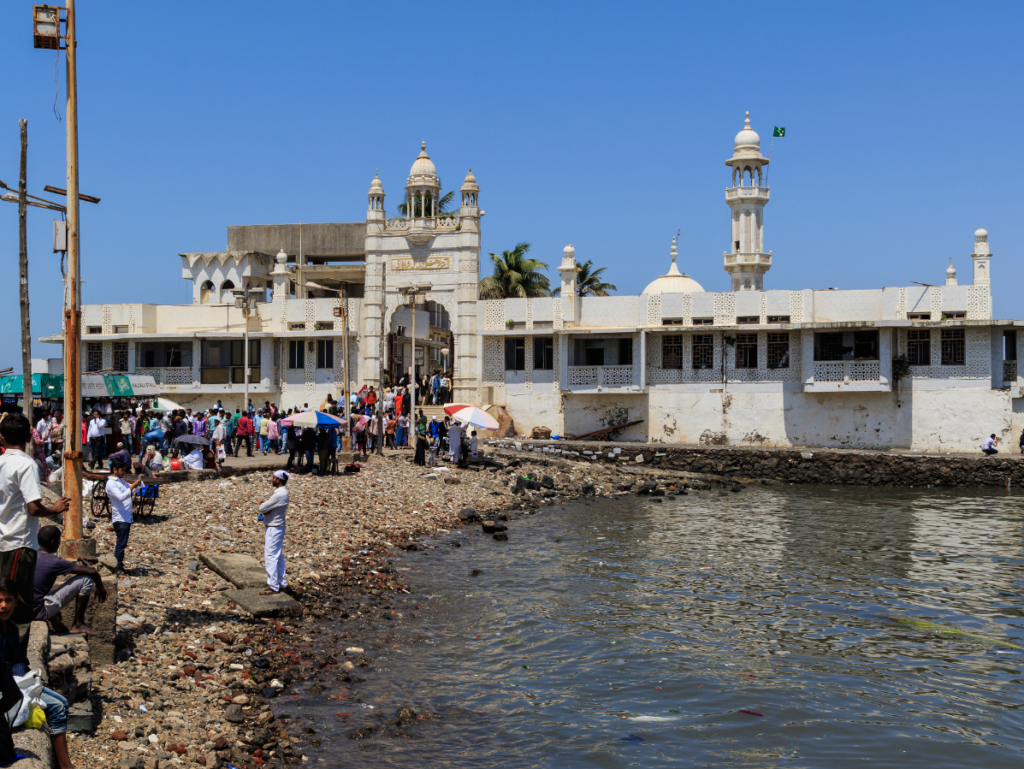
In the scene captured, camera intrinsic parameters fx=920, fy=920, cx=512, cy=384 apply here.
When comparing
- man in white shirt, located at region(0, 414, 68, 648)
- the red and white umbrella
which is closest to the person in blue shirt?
man in white shirt, located at region(0, 414, 68, 648)

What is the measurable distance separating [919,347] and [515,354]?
15965mm

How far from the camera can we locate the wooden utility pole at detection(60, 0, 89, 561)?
31.1ft

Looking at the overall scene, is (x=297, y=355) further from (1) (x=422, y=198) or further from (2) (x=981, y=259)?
(2) (x=981, y=259)

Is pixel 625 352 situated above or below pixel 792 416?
above

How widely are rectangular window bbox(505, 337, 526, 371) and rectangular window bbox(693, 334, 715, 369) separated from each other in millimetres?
7089

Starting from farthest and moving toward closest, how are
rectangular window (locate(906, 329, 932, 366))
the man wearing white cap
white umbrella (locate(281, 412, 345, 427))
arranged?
rectangular window (locate(906, 329, 932, 366)) → white umbrella (locate(281, 412, 345, 427)) → the man wearing white cap

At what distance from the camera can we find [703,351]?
3738 centimetres

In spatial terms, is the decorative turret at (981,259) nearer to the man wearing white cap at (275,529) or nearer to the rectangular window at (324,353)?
the rectangular window at (324,353)

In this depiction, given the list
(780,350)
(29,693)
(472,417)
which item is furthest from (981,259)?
(29,693)

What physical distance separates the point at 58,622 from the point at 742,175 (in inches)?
1408

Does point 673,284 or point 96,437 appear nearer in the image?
point 96,437

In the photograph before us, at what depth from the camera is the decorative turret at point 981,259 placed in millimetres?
35156

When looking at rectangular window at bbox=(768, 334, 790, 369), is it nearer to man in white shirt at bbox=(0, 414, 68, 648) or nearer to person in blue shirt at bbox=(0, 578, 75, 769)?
man in white shirt at bbox=(0, 414, 68, 648)

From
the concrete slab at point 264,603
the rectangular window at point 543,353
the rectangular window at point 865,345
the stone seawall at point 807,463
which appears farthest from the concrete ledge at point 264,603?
the rectangular window at point 865,345
